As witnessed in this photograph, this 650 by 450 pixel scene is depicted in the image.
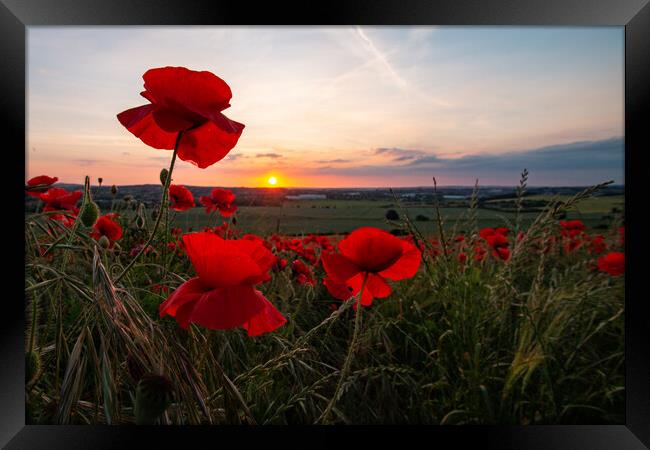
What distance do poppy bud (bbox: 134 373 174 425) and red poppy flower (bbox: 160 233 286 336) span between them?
0.28 ft

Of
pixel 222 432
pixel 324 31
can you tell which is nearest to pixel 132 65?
pixel 324 31

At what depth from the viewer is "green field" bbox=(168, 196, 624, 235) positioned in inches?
54.2

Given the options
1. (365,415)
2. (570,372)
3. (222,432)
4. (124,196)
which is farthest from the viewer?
(124,196)

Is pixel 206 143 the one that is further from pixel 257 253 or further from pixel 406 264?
pixel 406 264

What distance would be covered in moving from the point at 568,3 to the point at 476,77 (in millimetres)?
386

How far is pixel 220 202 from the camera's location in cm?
175

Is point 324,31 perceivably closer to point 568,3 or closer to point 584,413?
point 568,3

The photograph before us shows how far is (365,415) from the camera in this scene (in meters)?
1.17

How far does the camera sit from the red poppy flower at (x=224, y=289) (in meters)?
0.65

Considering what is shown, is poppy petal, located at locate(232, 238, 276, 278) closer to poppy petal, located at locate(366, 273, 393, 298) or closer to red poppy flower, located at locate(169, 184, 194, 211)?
poppy petal, located at locate(366, 273, 393, 298)

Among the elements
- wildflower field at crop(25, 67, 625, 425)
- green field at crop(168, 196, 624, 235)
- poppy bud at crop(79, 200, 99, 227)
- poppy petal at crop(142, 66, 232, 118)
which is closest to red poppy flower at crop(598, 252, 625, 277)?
wildflower field at crop(25, 67, 625, 425)

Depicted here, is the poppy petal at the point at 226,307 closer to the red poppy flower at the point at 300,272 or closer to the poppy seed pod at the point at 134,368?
the poppy seed pod at the point at 134,368

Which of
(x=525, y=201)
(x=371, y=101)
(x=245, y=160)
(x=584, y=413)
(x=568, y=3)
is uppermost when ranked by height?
(x=568, y=3)

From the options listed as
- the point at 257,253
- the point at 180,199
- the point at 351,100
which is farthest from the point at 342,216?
the point at 257,253
